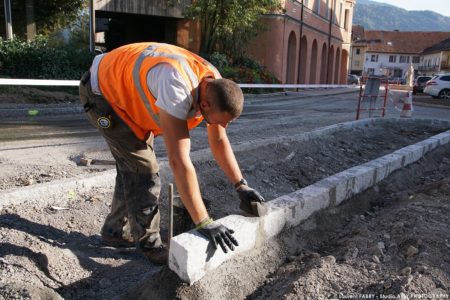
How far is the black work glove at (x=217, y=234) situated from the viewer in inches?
103

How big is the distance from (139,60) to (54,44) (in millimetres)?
13346

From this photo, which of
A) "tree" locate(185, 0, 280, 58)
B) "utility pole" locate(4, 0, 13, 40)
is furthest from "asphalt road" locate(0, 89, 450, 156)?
"tree" locate(185, 0, 280, 58)

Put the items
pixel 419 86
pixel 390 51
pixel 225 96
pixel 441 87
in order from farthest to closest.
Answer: pixel 390 51, pixel 419 86, pixel 441 87, pixel 225 96

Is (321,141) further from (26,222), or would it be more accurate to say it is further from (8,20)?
(8,20)

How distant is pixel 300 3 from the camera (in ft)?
82.4

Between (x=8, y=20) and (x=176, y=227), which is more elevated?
(x=8, y=20)

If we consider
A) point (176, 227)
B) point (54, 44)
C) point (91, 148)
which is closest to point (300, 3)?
point (54, 44)

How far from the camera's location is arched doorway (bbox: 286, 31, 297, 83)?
25.5m

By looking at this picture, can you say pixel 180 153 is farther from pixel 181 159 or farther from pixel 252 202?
pixel 252 202

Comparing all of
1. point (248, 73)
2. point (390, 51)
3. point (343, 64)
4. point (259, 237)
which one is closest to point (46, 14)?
point (248, 73)

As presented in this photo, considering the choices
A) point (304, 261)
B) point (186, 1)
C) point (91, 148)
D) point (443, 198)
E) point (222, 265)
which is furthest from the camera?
point (186, 1)

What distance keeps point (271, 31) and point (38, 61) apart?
12.8 metres

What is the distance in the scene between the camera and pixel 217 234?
2.62m

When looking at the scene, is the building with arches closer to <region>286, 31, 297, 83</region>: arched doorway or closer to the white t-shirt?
<region>286, 31, 297, 83</region>: arched doorway
